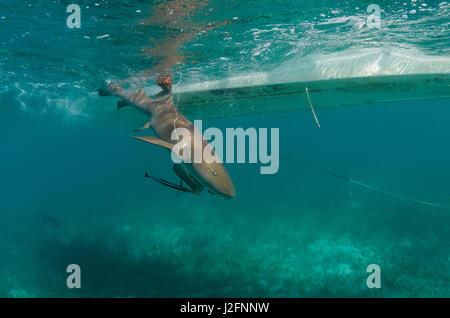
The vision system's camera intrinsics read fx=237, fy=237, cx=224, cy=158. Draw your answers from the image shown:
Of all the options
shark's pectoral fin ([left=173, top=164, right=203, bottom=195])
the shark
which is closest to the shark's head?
the shark

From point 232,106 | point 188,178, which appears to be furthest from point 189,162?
point 232,106

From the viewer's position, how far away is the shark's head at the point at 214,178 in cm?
296

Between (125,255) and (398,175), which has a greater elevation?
(125,255)

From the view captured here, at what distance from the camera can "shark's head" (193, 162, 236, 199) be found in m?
2.96

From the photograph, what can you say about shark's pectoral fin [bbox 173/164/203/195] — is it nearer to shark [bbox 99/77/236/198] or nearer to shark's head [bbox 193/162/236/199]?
shark [bbox 99/77/236/198]

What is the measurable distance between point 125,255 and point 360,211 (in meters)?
18.3

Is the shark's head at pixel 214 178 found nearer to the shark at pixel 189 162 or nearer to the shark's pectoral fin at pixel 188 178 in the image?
the shark at pixel 189 162

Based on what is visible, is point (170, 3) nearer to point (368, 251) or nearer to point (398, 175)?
point (368, 251)

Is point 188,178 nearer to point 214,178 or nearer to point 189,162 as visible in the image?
point 189,162

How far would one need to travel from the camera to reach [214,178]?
117 inches

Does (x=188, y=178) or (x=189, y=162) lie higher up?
(x=189, y=162)

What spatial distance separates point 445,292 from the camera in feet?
32.4

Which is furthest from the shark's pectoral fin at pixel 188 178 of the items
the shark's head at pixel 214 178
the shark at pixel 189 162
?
the shark's head at pixel 214 178
